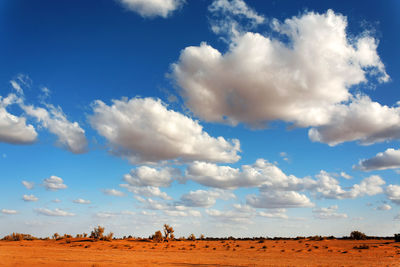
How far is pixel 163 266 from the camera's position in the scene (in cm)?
2295

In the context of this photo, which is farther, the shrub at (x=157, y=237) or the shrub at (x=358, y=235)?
the shrub at (x=358, y=235)

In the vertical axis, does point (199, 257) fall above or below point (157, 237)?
below

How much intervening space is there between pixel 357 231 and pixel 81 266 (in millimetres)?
51443

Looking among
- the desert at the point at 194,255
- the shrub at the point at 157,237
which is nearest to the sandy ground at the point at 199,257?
the desert at the point at 194,255

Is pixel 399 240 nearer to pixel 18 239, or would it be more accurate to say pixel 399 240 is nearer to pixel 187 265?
pixel 187 265

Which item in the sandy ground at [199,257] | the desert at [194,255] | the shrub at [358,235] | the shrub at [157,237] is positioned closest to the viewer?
A: the sandy ground at [199,257]

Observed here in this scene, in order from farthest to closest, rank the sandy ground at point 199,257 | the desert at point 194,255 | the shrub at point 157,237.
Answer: the shrub at point 157,237, the desert at point 194,255, the sandy ground at point 199,257

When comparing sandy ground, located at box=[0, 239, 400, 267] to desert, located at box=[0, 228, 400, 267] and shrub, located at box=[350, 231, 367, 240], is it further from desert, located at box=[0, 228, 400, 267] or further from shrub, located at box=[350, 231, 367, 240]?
shrub, located at box=[350, 231, 367, 240]

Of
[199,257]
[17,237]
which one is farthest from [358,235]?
[17,237]

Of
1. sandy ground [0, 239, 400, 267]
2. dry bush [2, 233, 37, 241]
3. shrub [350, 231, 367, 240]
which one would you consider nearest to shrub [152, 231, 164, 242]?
sandy ground [0, 239, 400, 267]

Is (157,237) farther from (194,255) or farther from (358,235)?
(358,235)

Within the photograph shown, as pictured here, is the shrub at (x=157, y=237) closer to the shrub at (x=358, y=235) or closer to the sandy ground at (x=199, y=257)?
the sandy ground at (x=199, y=257)

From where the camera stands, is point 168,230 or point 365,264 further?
point 168,230

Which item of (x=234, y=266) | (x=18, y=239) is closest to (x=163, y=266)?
(x=234, y=266)
